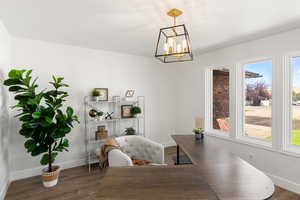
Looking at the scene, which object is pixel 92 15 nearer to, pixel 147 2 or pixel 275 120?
pixel 147 2

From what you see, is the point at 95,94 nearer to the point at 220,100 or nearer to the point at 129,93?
the point at 129,93

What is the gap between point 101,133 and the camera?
3.51 m

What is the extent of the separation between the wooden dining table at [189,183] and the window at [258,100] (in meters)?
1.86

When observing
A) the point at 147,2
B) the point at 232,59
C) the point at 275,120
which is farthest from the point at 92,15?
the point at 275,120

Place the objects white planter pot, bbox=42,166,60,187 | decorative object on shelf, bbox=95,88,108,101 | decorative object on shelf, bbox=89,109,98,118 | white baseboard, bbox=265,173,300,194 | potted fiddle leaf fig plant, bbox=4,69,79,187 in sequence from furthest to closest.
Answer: decorative object on shelf, bbox=95,88,108,101 → decorative object on shelf, bbox=89,109,98,118 → white planter pot, bbox=42,166,60,187 → white baseboard, bbox=265,173,300,194 → potted fiddle leaf fig plant, bbox=4,69,79,187

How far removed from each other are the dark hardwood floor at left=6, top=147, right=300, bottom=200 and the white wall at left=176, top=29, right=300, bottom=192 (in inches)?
12.2

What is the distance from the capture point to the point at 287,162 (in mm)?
2545

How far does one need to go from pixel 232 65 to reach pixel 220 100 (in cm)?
89

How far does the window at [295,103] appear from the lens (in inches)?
102

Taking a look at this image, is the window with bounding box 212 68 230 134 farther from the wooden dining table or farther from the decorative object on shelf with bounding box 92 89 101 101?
the decorative object on shelf with bounding box 92 89 101 101

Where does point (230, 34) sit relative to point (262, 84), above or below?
above

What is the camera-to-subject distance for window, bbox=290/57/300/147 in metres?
2.59

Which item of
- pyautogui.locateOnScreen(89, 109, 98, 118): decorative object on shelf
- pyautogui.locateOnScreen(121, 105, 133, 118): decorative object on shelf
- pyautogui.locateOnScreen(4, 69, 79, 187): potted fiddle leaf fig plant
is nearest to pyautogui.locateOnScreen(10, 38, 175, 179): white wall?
pyautogui.locateOnScreen(89, 109, 98, 118): decorative object on shelf

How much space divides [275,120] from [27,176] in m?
4.52
